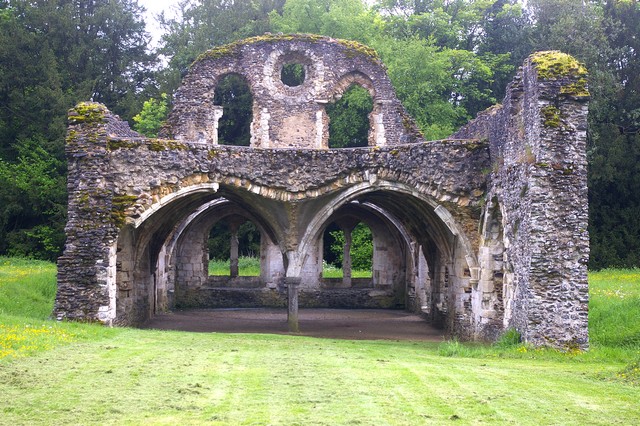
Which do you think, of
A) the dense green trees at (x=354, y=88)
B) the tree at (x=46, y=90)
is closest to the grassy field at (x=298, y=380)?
the dense green trees at (x=354, y=88)

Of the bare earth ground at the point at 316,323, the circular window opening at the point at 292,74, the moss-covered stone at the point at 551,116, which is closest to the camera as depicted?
the moss-covered stone at the point at 551,116

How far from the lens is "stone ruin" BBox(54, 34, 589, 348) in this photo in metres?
16.0

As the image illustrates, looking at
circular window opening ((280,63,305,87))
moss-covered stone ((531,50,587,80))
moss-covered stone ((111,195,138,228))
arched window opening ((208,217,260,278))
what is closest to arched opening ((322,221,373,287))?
arched window opening ((208,217,260,278))

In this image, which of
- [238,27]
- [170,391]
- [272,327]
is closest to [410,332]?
[272,327]

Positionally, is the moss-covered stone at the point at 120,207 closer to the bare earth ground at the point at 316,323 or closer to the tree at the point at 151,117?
the bare earth ground at the point at 316,323

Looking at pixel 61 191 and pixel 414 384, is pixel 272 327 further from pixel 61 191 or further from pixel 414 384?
pixel 61 191

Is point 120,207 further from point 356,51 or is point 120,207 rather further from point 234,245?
point 234,245

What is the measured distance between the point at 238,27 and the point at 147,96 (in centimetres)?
516

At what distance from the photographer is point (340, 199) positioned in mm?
21203

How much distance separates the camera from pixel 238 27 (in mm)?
40250

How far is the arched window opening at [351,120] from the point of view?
36.1m

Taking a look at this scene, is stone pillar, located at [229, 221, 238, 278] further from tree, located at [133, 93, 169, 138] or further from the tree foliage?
the tree foliage

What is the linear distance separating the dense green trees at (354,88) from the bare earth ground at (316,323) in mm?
9255

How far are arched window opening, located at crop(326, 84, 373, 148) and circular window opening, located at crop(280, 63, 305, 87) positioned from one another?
1.78 metres
